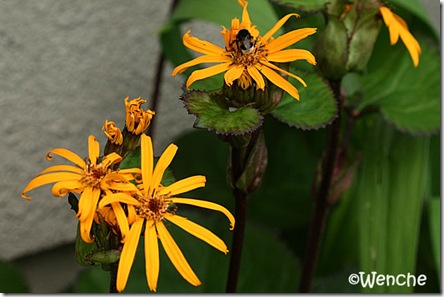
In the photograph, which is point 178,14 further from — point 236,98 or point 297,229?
point 297,229

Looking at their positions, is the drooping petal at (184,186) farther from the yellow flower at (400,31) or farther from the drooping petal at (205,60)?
the yellow flower at (400,31)

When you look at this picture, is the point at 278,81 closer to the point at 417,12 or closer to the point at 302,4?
the point at 302,4

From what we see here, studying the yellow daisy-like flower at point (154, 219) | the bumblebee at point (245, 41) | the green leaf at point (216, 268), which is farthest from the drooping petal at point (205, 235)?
the green leaf at point (216, 268)

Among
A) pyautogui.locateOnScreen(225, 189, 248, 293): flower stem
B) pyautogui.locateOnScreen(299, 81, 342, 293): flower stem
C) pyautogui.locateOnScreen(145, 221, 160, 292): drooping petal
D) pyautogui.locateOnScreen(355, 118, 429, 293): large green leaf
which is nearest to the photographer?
pyautogui.locateOnScreen(145, 221, 160, 292): drooping petal

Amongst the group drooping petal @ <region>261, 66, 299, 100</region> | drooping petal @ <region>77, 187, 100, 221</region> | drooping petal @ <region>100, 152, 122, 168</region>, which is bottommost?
drooping petal @ <region>77, 187, 100, 221</region>

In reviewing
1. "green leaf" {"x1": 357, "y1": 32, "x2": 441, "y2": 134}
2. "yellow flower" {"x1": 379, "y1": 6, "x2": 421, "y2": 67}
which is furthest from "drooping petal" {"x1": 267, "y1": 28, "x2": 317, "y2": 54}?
"green leaf" {"x1": 357, "y1": 32, "x2": 441, "y2": 134}

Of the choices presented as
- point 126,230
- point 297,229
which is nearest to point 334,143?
point 126,230

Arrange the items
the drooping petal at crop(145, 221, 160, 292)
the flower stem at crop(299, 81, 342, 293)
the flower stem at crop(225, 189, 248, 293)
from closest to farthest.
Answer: the drooping petal at crop(145, 221, 160, 292), the flower stem at crop(225, 189, 248, 293), the flower stem at crop(299, 81, 342, 293)

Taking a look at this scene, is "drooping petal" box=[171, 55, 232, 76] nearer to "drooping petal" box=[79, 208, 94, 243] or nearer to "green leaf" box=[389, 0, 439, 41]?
"drooping petal" box=[79, 208, 94, 243]
